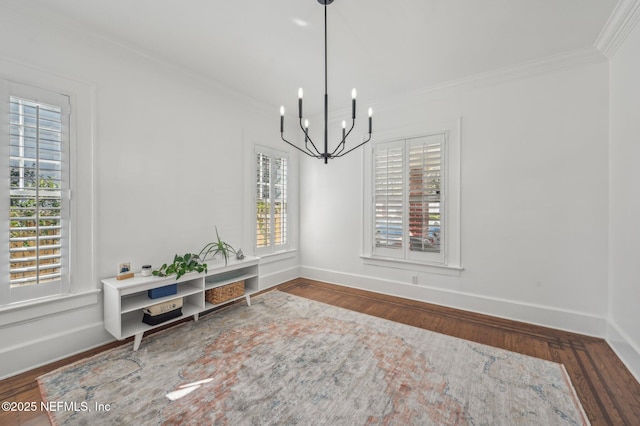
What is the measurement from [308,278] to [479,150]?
3.41 m

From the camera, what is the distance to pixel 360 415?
69.2 inches

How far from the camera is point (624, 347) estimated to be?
2.39 m

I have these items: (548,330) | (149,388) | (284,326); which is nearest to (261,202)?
(284,326)

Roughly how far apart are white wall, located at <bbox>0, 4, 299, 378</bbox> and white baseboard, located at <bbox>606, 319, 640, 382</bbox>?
4.22m

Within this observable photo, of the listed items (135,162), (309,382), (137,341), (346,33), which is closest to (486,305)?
(309,382)

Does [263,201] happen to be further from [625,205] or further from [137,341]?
[625,205]

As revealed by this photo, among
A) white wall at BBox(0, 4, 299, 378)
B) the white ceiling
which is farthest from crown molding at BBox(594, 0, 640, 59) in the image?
white wall at BBox(0, 4, 299, 378)

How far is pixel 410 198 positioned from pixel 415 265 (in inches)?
38.3

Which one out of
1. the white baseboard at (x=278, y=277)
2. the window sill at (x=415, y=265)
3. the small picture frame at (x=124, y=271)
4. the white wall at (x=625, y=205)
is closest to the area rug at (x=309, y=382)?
A: the small picture frame at (x=124, y=271)

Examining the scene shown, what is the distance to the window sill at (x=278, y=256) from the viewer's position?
4353mm

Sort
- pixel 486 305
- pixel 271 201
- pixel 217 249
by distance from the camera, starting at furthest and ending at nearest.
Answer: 1. pixel 271 201
2. pixel 217 249
3. pixel 486 305

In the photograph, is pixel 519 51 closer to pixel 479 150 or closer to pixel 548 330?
pixel 479 150

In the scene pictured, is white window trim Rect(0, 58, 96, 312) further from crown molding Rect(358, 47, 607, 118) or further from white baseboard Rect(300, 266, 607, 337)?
crown molding Rect(358, 47, 607, 118)

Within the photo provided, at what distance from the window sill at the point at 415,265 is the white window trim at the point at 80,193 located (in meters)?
3.42
